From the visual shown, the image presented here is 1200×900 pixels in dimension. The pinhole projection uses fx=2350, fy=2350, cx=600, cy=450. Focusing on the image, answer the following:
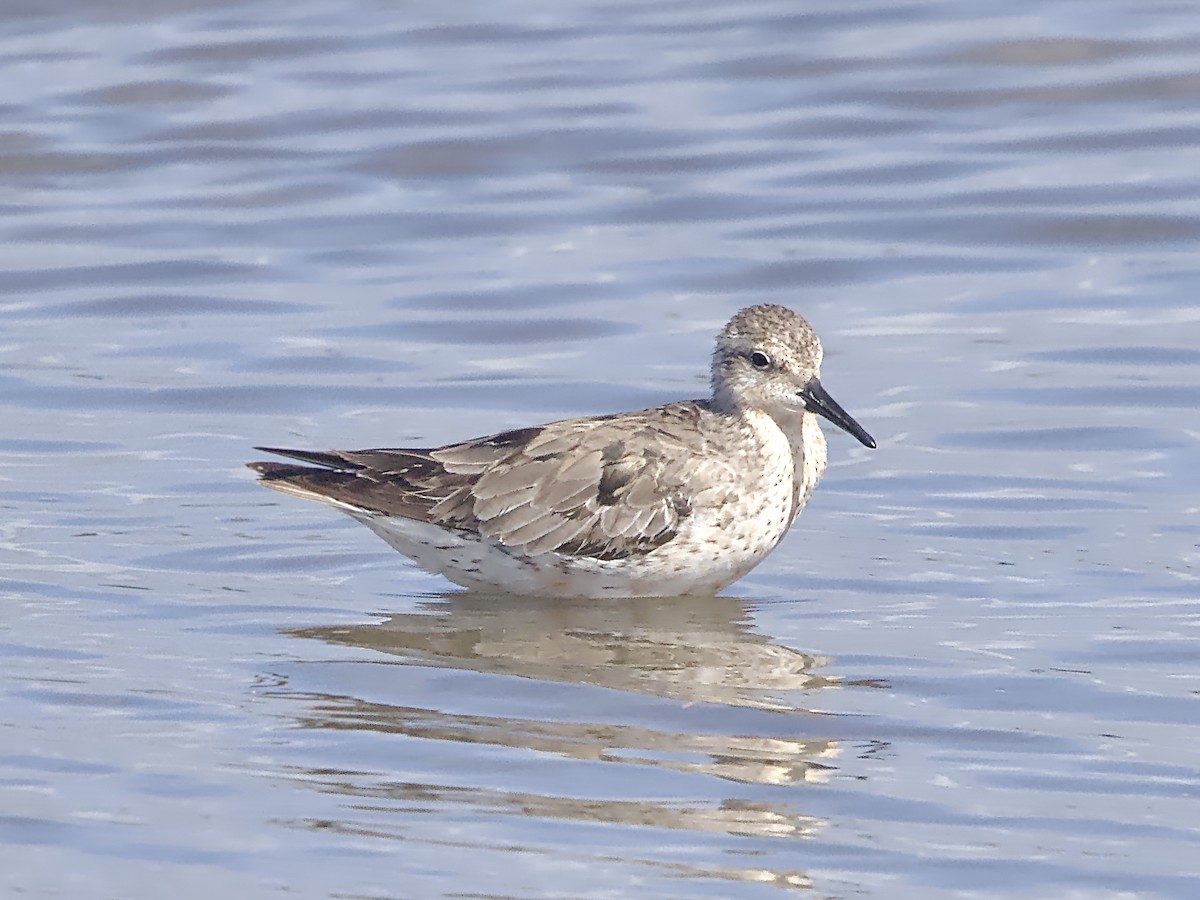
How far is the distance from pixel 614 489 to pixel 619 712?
1720mm

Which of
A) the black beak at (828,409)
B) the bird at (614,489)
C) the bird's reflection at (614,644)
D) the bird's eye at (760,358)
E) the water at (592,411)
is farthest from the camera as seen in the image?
the bird's eye at (760,358)

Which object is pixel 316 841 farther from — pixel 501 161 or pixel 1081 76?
pixel 1081 76

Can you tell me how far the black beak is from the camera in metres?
8.87

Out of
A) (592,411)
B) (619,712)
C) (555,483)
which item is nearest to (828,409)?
(555,483)

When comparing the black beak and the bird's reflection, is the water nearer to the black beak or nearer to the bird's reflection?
the bird's reflection

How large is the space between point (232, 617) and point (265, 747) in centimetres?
149

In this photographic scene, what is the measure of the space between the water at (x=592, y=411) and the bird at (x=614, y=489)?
0.56ft

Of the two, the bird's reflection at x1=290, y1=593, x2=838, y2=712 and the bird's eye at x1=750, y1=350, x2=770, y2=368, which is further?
the bird's eye at x1=750, y1=350, x2=770, y2=368

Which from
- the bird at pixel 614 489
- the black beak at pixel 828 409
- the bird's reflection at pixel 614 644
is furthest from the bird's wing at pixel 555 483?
the black beak at pixel 828 409

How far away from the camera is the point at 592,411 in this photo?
433 inches

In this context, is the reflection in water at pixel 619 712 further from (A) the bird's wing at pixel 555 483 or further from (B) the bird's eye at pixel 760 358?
(B) the bird's eye at pixel 760 358

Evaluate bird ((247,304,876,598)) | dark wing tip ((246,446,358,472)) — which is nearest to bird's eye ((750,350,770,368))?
bird ((247,304,876,598))

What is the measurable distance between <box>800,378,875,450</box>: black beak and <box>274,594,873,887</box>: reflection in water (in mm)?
798

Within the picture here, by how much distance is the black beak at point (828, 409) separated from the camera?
8867 millimetres
